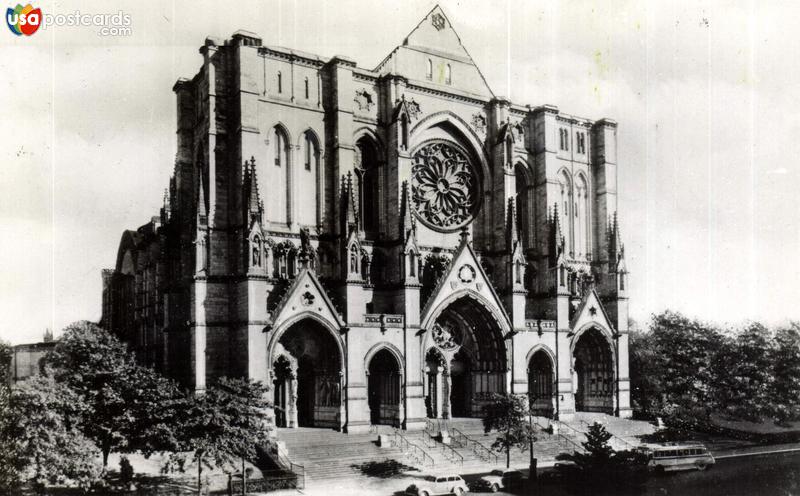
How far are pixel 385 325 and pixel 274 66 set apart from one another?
13.6 meters

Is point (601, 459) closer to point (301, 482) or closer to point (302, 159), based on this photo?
point (301, 482)

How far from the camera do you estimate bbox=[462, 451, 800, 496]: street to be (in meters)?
25.0

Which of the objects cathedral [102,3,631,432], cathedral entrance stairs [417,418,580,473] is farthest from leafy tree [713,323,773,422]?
cathedral entrance stairs [417,418,580,473]

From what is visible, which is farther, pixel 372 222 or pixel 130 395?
pixel 372 222

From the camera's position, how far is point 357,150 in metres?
37.3

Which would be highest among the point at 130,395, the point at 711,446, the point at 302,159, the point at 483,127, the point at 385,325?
the point at 483,127

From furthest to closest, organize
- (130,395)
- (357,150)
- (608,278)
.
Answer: (608,278), (357,150), (130,395)

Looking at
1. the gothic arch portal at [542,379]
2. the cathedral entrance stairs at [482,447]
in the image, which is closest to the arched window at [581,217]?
the gothic arch portal at [542,379]

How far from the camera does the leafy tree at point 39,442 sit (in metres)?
18.6

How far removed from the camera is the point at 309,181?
35125 mm

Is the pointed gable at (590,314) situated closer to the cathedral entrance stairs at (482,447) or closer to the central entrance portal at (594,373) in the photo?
the central entrance portal at (594,373)

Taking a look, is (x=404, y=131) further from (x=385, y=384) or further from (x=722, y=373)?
(x=722, y=373)

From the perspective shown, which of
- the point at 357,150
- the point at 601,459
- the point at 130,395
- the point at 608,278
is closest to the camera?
the point at 601,459

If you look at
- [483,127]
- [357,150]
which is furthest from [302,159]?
[483,127]
